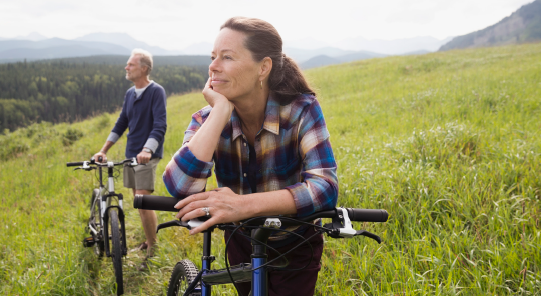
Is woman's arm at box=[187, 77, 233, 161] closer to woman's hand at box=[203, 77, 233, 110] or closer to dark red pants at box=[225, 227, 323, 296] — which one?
woman's hand at box=[203, 77, 233, 110]

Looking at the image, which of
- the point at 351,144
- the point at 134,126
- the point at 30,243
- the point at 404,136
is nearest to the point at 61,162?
the point at 30,243

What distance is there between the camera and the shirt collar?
173cm

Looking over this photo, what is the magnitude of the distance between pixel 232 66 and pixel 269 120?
35cm

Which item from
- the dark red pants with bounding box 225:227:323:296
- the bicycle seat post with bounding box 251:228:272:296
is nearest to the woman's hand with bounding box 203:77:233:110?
the bicycle seat post with bounding box 251:228:272:296

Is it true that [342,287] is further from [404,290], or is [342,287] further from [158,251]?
[158,251]

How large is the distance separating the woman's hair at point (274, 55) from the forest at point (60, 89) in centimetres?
7411

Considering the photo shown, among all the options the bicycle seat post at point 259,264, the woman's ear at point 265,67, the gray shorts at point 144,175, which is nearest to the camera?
the bicycle seat post at point 259,264

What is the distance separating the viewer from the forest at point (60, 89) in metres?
73.3

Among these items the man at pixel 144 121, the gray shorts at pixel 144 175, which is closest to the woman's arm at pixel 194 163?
the man at pixel 144 121

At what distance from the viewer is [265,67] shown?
5.83ft

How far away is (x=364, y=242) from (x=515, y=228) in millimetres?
1326

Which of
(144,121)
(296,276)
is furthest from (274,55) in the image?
(144,121)

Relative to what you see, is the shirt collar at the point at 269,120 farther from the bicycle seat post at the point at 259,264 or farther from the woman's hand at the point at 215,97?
the bicycle seat post at the point at 259,264

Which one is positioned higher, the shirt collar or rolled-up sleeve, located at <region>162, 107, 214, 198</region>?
the shirt collar
